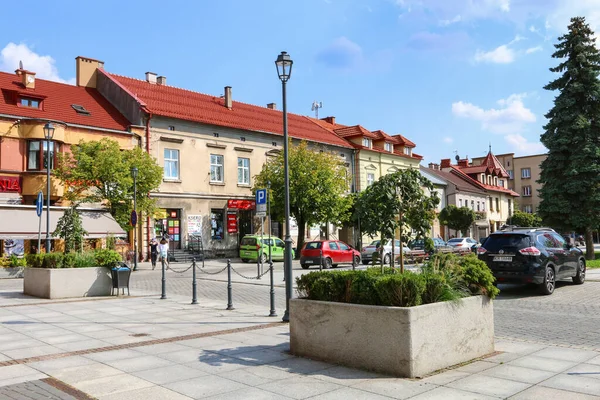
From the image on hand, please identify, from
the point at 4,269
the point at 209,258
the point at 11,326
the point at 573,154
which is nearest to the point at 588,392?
the point at 11,326

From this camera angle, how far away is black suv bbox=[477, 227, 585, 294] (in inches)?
540

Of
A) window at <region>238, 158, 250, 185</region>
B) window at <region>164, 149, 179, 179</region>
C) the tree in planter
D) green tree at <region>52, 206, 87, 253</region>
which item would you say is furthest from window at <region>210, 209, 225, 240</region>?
the tree in planter

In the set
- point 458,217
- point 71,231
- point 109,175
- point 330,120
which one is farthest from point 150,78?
point 458,217

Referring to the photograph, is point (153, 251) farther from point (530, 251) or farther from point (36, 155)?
point (530, 251)

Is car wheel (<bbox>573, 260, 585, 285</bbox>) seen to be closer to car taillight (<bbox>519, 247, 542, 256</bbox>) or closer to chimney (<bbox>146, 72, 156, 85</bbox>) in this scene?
car taillight (<bbox>519, 247, 542, 256</bbox>)

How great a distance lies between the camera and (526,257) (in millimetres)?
13734

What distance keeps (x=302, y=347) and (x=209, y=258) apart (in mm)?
28962

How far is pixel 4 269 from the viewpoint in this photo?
23156 millimetres

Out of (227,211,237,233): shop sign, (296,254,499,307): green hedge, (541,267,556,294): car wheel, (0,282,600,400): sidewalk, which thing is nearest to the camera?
(0,282,600,400): sidewalk

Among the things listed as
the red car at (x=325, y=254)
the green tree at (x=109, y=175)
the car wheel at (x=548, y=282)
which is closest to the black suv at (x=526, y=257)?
the car wheel at (x=548, y=282)

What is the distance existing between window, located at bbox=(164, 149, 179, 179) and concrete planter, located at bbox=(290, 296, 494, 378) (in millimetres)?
28812

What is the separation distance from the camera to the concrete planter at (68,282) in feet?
48.1

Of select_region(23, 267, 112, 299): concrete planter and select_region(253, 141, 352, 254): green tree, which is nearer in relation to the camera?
select_region(23, 267, 112, 299): concrete planter

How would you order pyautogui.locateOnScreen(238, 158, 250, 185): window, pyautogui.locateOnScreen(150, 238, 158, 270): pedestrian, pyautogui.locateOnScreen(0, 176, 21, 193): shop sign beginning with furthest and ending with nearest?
pyautogui.locateOnScreen(238, 158, 250, 185): window, pyautogui.locateOnScreen(150, 238, 158, 270): pedestrian, pyautogui.locateOnScreen(0, 176, 21, 193): shop sign
